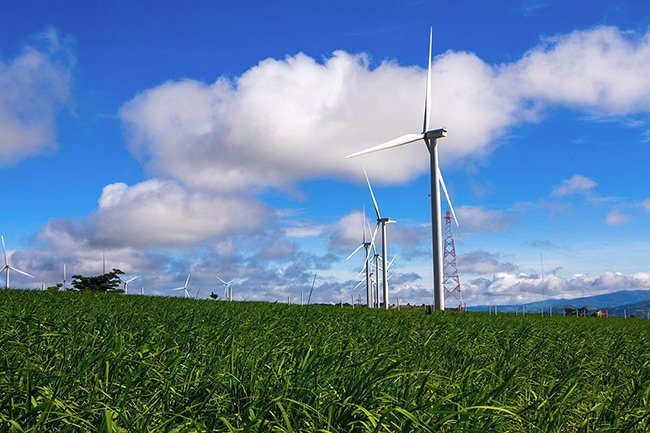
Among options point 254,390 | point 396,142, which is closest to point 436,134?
point 396,142

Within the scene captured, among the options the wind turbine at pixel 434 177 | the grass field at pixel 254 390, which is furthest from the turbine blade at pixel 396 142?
the grass field at pixel 254 390

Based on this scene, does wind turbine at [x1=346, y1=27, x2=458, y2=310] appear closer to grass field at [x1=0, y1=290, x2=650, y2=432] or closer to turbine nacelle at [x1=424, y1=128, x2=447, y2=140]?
turbine nacelle at [x1=424, y1=128, x2=447, y2=140]

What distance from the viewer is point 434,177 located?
3831cm

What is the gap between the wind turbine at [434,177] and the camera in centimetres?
3553

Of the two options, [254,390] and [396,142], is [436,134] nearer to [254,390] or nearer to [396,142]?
[396,142]

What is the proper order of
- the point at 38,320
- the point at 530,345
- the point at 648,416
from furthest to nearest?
the point at 530,345, the point at 38,320, the point at 648,416

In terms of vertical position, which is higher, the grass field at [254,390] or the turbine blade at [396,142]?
the turbine blade at [396,142]

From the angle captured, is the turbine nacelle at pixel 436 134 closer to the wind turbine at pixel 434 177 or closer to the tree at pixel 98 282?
the wind turbine at pixel 434 177

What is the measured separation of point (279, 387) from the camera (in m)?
6.01

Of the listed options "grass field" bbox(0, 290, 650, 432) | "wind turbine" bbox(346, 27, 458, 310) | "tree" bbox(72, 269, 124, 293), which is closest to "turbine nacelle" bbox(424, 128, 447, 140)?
"wind turbine" bbox(346, 27, 458, 310)

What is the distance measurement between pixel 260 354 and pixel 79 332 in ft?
10.5

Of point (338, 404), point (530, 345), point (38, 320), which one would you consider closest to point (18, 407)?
point (338, 404)

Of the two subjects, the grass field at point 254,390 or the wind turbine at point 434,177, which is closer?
the grass field at point 254,390

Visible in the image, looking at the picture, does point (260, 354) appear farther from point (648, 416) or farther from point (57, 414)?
point (648, 416)
